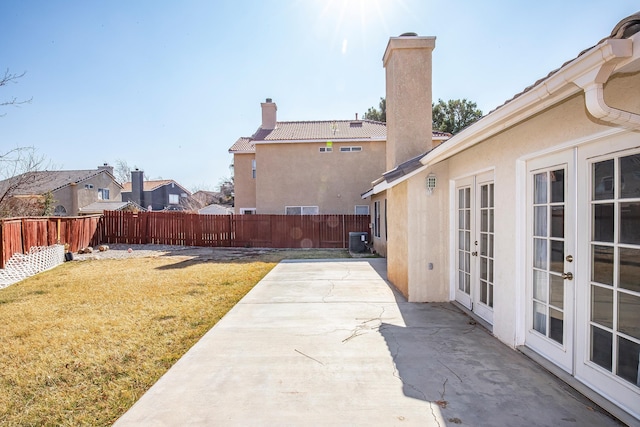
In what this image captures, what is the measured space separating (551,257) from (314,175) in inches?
602

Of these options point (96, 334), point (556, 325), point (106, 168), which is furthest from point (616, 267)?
point (106, 168)

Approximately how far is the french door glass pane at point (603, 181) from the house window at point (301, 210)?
15618mm

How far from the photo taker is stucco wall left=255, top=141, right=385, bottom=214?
18141 millimetres

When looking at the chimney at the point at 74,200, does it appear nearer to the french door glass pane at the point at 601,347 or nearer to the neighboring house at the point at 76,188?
the neighboring house at the point at 76,188

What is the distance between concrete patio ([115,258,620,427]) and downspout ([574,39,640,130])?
220 centimetres

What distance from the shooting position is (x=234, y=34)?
356 inches

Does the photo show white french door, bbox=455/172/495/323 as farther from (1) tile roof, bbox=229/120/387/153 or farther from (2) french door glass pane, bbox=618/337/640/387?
(1) tile roof, bbox=229/120/387/153

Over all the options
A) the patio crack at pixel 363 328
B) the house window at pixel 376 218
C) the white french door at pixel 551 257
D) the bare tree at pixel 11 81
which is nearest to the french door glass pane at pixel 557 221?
the white french door at pixel 551 257

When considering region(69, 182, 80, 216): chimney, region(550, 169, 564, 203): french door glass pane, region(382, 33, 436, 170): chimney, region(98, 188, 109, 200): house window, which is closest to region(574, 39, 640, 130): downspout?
region(550, 169, 564, 203): french door glass pane

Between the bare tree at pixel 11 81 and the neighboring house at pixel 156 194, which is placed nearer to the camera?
the bare tree at pixel 11 81

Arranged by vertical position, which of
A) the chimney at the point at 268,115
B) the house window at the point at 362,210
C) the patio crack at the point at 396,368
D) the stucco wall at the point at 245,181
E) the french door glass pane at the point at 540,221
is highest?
the chimney at the point at 268,115

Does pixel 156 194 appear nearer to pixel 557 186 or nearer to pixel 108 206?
pixel 108 206

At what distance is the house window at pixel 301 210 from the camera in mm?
18266

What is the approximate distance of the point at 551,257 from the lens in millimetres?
3400
